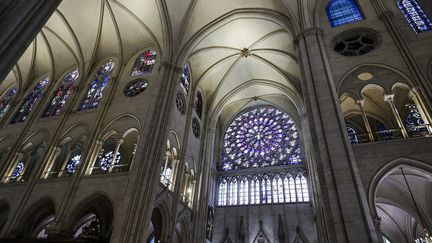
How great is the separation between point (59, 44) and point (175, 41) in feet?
26.7

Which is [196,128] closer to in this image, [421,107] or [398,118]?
[398,118]

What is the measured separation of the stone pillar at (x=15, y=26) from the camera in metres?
3.90

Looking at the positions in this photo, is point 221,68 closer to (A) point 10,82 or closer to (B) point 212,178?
(B) point 212,178

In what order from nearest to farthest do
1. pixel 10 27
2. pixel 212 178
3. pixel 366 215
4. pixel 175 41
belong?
pixel 10 27 → pixel 366 215 → pixel 175 41 → pixel 212 178

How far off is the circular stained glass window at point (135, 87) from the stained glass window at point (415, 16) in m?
12.1

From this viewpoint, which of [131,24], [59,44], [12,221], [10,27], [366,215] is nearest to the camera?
[10,27]

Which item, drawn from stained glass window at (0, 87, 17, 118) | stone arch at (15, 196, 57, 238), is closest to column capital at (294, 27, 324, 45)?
stone arch at (15, 196, 57, 238)

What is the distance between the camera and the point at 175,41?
46.4 feet

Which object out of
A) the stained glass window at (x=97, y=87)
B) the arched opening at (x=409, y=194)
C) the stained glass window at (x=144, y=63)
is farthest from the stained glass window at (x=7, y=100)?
the arched opening at (x=409, y=194)

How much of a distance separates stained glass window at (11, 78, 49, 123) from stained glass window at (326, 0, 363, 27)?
17020mm

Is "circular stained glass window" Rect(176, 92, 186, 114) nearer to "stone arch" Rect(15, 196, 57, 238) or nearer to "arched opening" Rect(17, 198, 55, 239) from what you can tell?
"stone arch" Rect(15, 196, 57, 238)

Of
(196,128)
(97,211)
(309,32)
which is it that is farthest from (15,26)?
(196,128)

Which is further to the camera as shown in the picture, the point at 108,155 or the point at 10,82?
the point at 10,82

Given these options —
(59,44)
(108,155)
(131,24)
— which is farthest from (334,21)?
(59,44)
